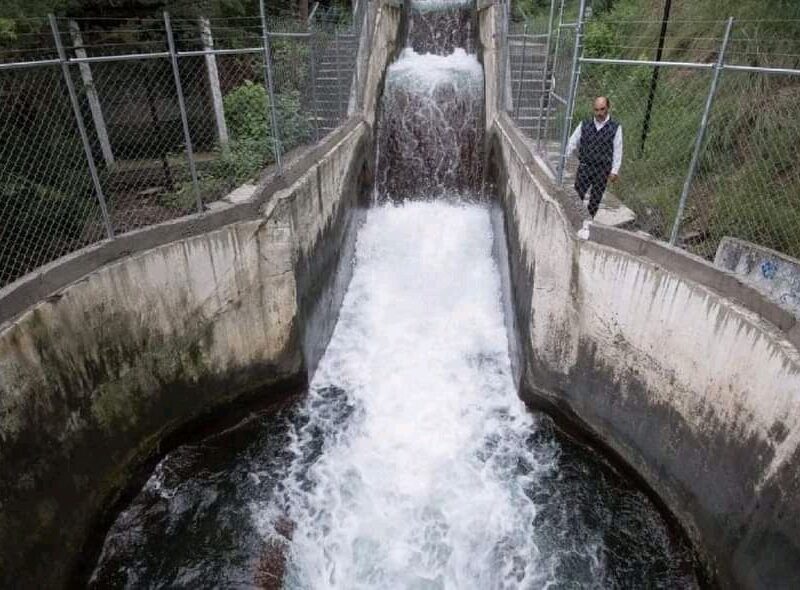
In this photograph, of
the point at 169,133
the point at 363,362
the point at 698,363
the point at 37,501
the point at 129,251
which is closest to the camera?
the point at 37,501

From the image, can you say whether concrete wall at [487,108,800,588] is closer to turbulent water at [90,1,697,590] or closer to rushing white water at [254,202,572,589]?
turbulent water at [90,1,697,590]

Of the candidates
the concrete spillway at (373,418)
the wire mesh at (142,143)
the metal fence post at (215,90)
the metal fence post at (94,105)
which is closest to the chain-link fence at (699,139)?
the concrete spillway at (373,418)

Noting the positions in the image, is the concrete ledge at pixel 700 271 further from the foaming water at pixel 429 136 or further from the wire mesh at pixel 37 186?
the wire mesh at pixel 37 186

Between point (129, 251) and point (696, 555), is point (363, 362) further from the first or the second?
point (696, 555)

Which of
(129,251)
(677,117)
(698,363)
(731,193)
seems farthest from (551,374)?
(129,251)

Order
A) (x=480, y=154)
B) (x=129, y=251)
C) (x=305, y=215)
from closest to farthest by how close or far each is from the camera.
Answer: (x=129, y=251) → (x=305, y=215) → (x=480, y=154)

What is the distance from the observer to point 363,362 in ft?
23.6

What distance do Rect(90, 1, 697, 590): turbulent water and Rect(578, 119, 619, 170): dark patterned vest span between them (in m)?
2.83

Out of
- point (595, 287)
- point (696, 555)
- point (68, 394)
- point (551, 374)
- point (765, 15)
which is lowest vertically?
point (696, 555)

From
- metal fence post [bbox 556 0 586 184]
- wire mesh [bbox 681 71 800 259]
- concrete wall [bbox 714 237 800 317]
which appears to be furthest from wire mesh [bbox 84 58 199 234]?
wire mesh [bbox 681 71 800 259]

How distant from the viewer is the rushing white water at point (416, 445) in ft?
15.8

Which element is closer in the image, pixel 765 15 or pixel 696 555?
pixel 696 555

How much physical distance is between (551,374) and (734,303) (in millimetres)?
2277

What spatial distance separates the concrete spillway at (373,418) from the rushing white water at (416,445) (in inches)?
1.1
